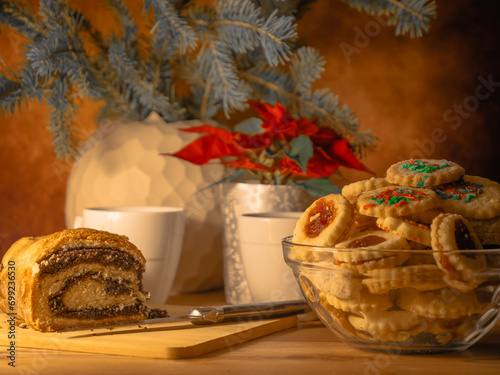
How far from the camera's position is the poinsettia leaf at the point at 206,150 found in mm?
1100

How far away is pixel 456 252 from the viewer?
0.66m

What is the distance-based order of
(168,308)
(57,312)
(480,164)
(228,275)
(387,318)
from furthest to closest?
(480,164)
(228,275)
(168,308)
(57,312)
(387,318)

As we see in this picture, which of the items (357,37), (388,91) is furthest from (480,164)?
(357,37)

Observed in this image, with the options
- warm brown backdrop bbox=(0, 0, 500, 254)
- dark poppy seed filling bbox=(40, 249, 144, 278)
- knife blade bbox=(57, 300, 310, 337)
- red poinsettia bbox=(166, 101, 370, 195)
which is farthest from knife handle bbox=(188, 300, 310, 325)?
warm brown backdrop bbox=(0, 0, 500, 254)

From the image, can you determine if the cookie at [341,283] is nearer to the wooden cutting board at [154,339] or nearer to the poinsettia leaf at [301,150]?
the wooden cutting board at [154,339]

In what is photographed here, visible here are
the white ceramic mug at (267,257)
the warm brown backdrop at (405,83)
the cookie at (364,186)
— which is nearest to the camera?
the cookie at (364,186)

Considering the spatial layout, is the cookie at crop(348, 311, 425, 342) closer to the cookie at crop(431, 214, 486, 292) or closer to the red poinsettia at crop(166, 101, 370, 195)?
the cookie at crop(431, 214, 486, 292)

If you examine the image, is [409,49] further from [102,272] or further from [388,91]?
[102,272]

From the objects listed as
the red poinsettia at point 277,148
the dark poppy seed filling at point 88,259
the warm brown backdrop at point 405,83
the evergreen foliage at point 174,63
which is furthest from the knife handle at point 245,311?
the warm brown backdrop at point 405,83

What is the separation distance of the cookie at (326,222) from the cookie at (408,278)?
0.06 meters

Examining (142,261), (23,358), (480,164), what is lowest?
(23,358)

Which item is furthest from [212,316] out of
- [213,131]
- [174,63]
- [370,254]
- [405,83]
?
[405,83]

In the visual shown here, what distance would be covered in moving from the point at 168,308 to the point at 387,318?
1.25ft

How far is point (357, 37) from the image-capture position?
139 cm
